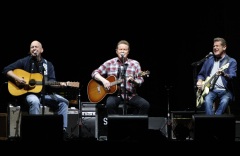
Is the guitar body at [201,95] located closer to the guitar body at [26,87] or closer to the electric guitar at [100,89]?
the electric guitar at [100,89]

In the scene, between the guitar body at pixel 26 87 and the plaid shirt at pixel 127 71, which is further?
the plaid shirt at pixel 127 71

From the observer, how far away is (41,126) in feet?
15.2

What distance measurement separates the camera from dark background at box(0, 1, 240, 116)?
27.9 ft

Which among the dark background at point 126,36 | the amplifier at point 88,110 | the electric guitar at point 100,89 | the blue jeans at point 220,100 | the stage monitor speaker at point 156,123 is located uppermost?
the dark background at point 126,36

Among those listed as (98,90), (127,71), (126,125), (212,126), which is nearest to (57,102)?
(98,90)

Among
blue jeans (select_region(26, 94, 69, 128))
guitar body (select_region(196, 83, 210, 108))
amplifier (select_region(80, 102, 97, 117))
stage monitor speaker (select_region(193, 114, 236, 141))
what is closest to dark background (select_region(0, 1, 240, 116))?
amplifier (select_region(80, 102, 97, 117))

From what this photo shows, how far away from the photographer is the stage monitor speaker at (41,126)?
4.61 metres

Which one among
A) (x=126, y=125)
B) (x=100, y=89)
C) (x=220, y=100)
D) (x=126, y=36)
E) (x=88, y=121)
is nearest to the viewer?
(x=126, y=125)

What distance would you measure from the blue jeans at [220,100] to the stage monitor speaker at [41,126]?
2.78 metres

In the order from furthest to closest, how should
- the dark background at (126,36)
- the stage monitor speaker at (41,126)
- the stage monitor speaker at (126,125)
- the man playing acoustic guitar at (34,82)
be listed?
1. the dark background at (126,36)
2. the man playing acoustic guitar at (34,82)
3. the stage monitor speaker at (126,125)
4. the stage monitor speaker at (41,126)

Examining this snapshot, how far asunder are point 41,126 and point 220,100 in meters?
3.13

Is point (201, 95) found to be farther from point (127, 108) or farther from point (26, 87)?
point (26, 87)

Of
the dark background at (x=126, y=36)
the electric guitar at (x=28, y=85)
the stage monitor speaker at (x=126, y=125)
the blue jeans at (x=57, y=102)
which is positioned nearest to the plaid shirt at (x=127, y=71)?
the blue jeans at (x=57, y=102)

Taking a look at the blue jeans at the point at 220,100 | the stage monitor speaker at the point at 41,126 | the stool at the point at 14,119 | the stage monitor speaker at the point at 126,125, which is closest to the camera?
the stage monitor speaker at the point at 41,126
